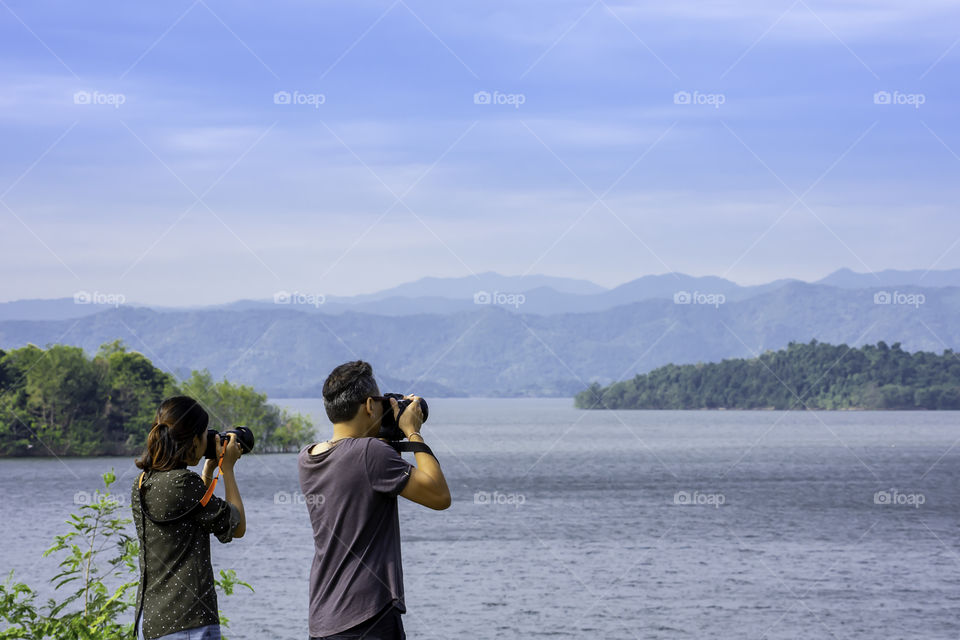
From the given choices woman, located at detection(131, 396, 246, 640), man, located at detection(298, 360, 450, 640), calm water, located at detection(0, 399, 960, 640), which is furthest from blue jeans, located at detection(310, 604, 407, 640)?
calm water, located at detection(0, 399, 960, 640)

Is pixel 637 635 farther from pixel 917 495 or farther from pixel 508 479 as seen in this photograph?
pixel 508 479

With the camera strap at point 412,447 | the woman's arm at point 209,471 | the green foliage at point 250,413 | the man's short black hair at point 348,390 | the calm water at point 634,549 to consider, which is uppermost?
the green foliage at point 250,413

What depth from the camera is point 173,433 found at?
15.6 feet

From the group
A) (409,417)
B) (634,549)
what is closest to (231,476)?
(409,417)

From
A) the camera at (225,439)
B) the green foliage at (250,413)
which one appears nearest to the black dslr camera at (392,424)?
the camera at (225,439)

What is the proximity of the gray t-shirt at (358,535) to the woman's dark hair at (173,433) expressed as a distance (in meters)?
0.63

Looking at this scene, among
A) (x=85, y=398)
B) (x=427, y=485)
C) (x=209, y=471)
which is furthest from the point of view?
(x=85, y=398)

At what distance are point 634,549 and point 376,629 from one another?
42.5 m

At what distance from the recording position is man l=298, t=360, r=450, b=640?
4523 mm

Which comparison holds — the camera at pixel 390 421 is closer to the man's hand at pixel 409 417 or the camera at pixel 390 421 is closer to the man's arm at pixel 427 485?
the man's hand at pixel 409 417

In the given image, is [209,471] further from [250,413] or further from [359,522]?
[250,413]

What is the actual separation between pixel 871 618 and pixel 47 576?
86.4 ft

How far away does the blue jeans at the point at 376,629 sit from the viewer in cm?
452

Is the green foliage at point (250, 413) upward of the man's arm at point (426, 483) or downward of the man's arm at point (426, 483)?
upward
